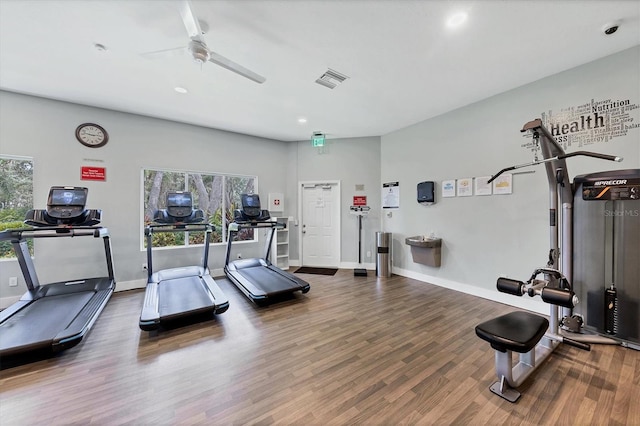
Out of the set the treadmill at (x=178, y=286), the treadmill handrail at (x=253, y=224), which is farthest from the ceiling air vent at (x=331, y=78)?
the treadmill at (x=178, y=286)

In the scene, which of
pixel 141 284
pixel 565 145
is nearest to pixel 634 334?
pixel 565 145

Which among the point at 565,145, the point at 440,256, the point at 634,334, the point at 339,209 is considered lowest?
the point at 634,334

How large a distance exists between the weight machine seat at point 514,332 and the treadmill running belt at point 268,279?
2624 millimetres

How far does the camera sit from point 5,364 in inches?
86.8

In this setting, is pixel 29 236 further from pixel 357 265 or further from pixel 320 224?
pixel 357 265

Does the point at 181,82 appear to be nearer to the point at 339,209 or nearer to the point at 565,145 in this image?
the point at 339,209

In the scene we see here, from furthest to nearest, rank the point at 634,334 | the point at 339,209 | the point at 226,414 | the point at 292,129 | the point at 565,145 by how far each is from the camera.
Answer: the point at 339,209, the point at 292,129, the point at 565,145, the point at 634,334, the point at 226,414

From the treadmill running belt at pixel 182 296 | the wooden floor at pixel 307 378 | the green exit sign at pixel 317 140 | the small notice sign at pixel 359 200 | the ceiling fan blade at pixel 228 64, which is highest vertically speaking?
the green exit sign at pixel 317 140

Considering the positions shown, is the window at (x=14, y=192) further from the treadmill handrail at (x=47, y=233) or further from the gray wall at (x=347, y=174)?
the gray wall at (x=347, y=174)

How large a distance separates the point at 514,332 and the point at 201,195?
5361mm

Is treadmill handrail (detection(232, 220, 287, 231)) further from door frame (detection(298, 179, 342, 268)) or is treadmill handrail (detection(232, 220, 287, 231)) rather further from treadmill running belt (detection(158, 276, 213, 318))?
door frame (detection(298, 179, 342, 268))

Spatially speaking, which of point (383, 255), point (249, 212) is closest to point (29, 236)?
point (249, 212)

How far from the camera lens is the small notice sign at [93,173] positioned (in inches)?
157

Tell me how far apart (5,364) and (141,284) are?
2.22m
